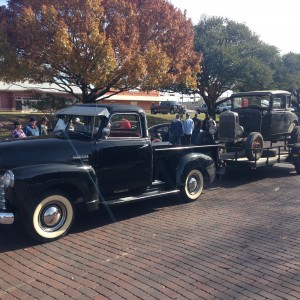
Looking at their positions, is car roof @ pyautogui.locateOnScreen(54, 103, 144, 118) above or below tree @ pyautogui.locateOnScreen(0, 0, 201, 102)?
below

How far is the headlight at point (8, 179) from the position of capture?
5.45 m

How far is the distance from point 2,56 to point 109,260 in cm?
1366

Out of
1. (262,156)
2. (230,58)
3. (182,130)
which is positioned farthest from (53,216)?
(230,58)

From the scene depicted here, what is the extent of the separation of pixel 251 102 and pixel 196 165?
167 inches

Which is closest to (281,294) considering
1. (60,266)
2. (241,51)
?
(60,266)

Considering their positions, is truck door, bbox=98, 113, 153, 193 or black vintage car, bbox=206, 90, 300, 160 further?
black vintage car, bbox=206, 90, 300, 160

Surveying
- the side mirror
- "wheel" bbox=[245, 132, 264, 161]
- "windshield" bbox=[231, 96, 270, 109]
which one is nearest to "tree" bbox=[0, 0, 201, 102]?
"windshield" bbox=[231, 96, 270, 109]

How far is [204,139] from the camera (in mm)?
10312

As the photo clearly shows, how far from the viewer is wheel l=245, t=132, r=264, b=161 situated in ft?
33.0

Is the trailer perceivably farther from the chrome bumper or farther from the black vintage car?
the chrome bumper

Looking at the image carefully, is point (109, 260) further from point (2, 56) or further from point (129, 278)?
point (2, 56)

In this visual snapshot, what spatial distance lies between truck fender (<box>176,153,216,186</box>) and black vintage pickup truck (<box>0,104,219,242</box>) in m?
0.02

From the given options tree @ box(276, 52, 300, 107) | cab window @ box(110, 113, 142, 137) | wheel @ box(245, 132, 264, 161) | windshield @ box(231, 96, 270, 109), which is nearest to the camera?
cab window @ box(110, 113, 142, 137)

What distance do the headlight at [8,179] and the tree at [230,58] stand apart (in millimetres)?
22788
